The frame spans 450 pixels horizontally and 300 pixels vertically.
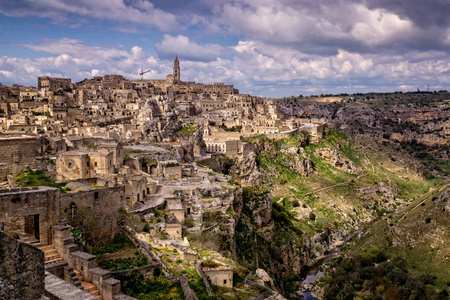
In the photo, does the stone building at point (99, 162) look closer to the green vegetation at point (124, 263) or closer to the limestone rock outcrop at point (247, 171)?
the green vegetation at point (124, 263)

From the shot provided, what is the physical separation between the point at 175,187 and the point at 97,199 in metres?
15.8

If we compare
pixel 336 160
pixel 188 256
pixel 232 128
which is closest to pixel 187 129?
pixel 232 128

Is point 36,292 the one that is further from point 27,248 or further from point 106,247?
point 106,247

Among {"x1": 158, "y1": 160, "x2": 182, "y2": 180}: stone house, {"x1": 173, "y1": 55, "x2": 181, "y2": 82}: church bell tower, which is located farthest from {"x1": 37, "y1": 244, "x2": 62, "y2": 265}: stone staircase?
{"x1": 173, "y1": 55, "x2": 181, "y2": 82}: church bell tower

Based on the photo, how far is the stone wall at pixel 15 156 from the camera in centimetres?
2006

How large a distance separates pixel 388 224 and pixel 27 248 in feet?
177

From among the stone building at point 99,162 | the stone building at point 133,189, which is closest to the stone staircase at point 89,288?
the stone building at point 133,189

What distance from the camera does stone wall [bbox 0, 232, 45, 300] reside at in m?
7.23

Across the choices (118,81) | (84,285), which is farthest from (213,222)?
(118,81)

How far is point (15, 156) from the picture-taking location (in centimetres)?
2041

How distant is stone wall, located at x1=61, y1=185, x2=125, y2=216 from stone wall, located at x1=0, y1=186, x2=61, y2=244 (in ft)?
8.61

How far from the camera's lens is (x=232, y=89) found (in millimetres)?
110250

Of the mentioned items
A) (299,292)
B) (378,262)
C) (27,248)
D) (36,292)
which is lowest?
(299,292)

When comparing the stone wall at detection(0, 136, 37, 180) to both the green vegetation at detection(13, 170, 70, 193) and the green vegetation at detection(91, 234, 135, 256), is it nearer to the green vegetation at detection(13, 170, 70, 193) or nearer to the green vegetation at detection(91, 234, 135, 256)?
the green vegetation at detection(13, 170, 70, 193)
